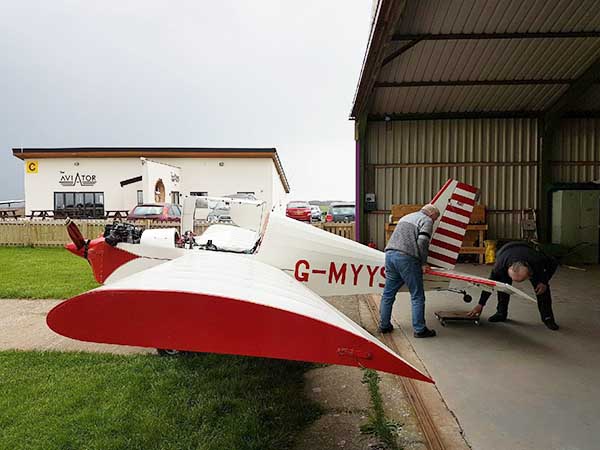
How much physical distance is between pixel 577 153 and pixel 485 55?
5.46 meters

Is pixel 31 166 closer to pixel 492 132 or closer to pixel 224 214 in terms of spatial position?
pixel 224 214

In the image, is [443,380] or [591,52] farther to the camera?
[591,52]

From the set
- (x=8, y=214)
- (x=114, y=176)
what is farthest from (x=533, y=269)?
(x=8, y=214)

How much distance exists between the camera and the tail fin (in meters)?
4.93

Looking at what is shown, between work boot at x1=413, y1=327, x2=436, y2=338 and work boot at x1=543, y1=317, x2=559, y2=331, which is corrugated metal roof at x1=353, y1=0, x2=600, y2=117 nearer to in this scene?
work boot at x1=413, y1=327, x2=436, y2=338

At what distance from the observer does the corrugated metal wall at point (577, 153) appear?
1151 cm

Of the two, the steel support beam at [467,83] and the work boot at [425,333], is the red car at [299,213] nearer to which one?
the steel support beam at [467,83]

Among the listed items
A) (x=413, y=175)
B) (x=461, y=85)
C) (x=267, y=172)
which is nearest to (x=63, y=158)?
(x=267, y=172)

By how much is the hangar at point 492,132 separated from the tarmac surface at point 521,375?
5.26m

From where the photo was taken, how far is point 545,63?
8820 millimetres

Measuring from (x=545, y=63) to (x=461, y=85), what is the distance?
173cm

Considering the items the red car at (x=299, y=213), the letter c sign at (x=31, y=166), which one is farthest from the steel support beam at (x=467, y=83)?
the letter c sign at (x=31, y=166)

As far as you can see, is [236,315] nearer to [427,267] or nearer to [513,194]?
[427,267]

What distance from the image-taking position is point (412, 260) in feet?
15.1
